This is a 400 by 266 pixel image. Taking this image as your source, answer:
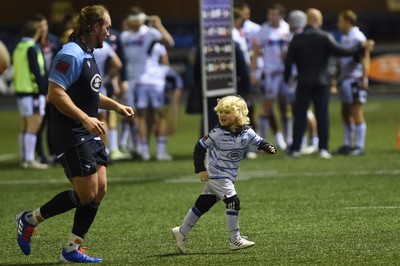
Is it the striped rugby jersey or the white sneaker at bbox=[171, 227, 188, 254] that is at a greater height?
the striped rugby jersey

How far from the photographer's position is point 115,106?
9.56 meters

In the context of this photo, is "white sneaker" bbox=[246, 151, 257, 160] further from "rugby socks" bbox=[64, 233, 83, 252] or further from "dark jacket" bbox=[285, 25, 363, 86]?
"rugby socks" bbox=[64, 233, 83, 252]

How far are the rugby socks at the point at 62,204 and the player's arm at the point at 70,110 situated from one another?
667 mm

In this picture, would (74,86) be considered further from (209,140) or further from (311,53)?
(311,53)

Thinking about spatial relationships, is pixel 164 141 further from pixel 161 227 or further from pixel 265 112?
pixel 161 227

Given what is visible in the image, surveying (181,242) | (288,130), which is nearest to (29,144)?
(288,130)

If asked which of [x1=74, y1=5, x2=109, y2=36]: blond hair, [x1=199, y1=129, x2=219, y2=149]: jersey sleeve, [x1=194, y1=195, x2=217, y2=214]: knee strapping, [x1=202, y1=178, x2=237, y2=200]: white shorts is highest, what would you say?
[x1=74, y1=5, x2=109, y2=36]: blond hair

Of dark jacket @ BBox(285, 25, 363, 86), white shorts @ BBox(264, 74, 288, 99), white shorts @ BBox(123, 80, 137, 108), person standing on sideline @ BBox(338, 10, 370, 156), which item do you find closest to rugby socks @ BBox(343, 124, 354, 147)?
person standing on sideline @ BBox(338, 10, 370, 156)

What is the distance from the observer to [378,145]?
67.4 feet

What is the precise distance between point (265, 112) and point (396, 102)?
12652 millimetres

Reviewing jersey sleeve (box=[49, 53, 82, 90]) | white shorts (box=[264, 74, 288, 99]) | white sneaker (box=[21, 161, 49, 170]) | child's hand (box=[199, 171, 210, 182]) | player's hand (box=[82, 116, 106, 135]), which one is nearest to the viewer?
player's hand (box=[82, 116, 106, 135])

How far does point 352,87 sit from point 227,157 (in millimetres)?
9799

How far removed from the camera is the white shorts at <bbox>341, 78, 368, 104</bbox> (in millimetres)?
19141

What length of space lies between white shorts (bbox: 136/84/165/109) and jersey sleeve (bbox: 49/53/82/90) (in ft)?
33.1
